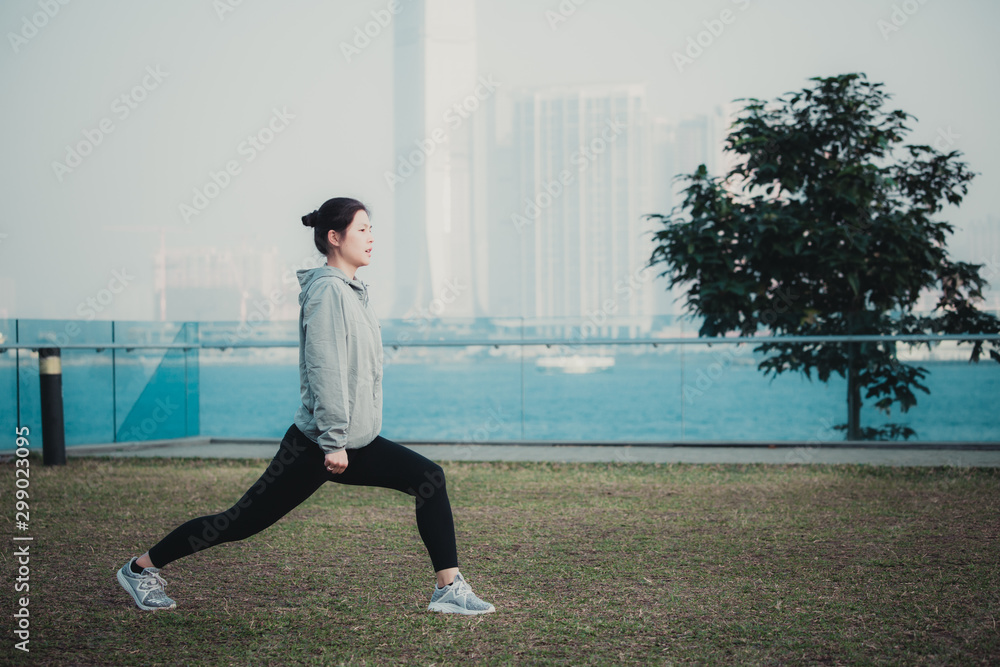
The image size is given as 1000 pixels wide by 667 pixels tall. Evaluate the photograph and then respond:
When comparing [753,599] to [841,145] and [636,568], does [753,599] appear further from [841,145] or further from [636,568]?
[841,145]

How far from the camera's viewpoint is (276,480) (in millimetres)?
3643

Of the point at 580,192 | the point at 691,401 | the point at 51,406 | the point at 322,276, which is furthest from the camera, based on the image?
the point at 580,192

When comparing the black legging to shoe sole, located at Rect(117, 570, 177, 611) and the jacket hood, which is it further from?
the jacket hood

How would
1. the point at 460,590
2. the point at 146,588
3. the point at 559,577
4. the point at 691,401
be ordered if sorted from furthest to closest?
the point at 691,401 → the point at 559,577 → the point at 146,588 → the point at 460,590

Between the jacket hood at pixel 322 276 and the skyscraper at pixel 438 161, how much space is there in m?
121

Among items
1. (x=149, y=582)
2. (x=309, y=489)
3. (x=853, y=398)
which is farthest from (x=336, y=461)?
(x=853, y=398)

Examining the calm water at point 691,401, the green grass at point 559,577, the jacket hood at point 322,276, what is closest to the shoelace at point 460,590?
the green grass at point 559,577

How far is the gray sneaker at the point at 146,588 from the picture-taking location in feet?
12.5

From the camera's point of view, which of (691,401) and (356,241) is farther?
(691,401)

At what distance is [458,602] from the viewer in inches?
146

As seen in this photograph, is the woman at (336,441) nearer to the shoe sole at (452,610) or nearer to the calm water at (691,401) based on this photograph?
the shoe sole at (452,610)

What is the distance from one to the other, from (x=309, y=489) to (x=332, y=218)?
1085 millimetres

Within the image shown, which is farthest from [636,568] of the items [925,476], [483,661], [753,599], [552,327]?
[552,327]

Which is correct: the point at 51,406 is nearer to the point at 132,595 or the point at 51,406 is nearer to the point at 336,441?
the point at 132,595
